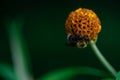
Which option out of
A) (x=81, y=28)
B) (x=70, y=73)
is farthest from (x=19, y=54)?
(x=81, y=28)

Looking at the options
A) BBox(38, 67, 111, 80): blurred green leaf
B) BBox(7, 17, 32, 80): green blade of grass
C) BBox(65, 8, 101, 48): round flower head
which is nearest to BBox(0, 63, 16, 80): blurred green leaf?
BBox(7, 17, 32, 80): green blade of grass

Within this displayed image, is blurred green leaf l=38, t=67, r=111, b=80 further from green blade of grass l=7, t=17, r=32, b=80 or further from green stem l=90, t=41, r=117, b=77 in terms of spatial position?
green stem l=90, t=41, r=117, b=77

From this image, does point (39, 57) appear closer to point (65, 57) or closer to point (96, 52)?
point (65, 57)

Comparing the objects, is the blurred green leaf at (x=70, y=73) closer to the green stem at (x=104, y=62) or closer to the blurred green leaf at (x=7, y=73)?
the blurred green leaf at (x=7, y=73)

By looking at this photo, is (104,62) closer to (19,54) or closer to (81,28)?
(81,28)

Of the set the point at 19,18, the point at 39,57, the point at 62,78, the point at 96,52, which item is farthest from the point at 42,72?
the point at 96,52
